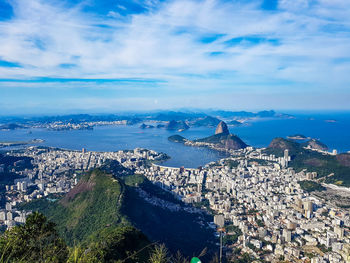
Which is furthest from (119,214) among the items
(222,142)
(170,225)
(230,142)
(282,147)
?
(222,142)

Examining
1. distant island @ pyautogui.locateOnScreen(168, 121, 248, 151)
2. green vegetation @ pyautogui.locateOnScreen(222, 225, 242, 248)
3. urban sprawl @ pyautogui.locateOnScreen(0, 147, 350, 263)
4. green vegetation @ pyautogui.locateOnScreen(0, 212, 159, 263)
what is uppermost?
green vegetation @ pyautogui.locateOnScreen(0, 212, 159, 263)

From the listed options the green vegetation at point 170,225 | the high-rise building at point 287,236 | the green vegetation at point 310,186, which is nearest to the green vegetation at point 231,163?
the green vegetation at point 310,186

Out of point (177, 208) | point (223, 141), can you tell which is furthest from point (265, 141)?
point (177, 208)

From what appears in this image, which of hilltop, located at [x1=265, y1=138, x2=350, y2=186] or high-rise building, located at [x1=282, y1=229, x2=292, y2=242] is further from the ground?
hilltop, located at [x1=265, y1=138, x2=350, y2=186]

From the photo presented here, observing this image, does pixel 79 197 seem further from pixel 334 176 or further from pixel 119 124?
pixel 119 124

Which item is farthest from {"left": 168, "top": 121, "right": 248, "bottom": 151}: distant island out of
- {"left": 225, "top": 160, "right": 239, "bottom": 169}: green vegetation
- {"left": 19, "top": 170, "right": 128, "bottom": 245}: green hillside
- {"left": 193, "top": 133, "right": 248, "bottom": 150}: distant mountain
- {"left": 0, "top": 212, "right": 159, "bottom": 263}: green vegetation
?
{"left": 0, "top": 212, "right": 159, "bottom": 263}: green vegetation

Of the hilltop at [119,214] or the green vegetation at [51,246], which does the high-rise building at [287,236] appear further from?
the green vegetation at [51,246]

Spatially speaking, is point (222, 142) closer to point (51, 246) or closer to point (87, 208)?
point (87, 208)

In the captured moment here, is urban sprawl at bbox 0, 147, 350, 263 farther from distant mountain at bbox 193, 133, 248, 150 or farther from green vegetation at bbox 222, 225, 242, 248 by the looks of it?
distant mountain at bbox 193, 133, 248, 150
